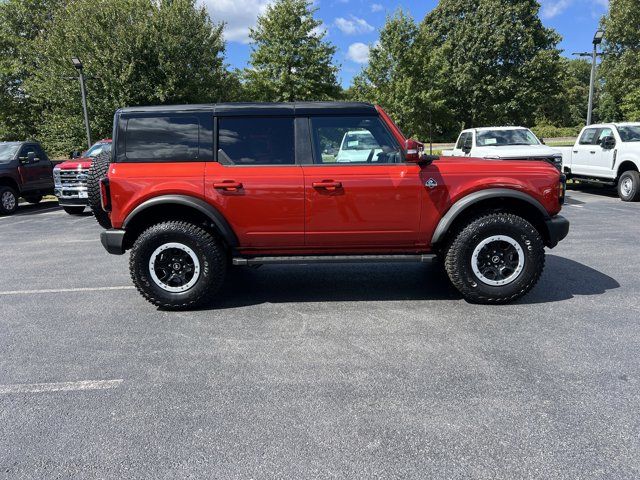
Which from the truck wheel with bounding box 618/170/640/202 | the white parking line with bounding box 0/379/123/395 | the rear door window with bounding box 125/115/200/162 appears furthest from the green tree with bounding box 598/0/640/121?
the white parking line with bounding box 0/379/123/395

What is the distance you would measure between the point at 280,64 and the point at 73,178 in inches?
712

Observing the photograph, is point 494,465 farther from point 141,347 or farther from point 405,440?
point 141,347

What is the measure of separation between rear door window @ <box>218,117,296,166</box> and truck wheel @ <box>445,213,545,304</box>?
1876mm

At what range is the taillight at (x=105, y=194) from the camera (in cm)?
441

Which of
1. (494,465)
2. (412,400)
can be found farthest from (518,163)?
(494,465)

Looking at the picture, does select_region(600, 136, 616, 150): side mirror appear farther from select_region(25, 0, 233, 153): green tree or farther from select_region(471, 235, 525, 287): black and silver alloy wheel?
select_region(25, 0, 233, 153): green tree

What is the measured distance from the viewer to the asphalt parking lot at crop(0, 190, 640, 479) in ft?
7.75

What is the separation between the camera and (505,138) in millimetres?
12438

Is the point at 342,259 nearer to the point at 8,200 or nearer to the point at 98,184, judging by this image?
the point at 98,184

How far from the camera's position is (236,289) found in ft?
17.5

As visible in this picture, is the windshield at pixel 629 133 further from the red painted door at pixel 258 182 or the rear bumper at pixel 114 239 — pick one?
the rear bumper at pixel 114 239

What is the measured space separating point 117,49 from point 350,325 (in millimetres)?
20997

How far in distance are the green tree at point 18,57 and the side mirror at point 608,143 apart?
28702 mm

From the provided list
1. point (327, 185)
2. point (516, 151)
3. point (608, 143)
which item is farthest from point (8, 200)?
point (608, 143)
